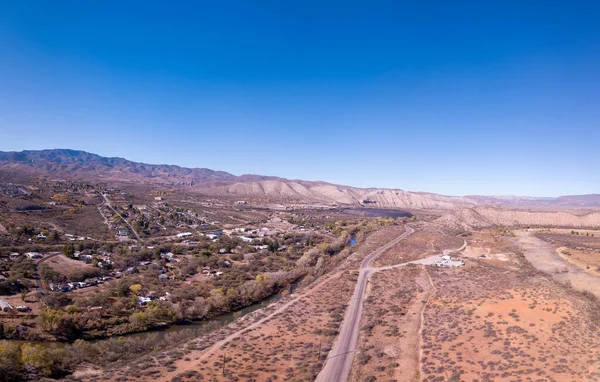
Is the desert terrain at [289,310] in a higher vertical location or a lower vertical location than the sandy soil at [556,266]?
lower

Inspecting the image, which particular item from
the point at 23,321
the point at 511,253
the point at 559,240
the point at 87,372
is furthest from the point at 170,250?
the point at 559,240

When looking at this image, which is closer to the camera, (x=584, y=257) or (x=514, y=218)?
(x=584, y=257)

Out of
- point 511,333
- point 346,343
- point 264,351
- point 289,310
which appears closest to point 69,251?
point 289,310

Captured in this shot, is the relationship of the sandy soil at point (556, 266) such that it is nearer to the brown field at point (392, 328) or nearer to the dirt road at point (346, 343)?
the brown field at point (392, 328)

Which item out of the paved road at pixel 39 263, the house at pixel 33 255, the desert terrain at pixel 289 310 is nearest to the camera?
the desert terrain at pixel 289 310

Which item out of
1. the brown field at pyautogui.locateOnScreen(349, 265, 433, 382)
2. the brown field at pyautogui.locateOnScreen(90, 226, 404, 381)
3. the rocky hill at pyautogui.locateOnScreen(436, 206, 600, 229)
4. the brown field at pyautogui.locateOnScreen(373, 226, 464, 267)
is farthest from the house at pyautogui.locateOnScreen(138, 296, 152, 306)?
the rocky hill at pyautogui.locateOnScreen(436, 206, 600, 229)

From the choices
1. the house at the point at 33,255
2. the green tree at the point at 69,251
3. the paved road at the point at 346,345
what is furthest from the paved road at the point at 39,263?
the paved road at the point at 346,345

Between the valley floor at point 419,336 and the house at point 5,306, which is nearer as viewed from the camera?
the valley floor at point 419,336

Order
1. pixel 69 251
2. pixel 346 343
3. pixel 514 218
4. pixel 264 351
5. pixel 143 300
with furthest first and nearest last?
pixel 514 218, pixel 69 251, pixel 143 300, pixel 346 343, pixel 264 351

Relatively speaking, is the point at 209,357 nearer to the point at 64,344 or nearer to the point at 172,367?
the point at 172,367

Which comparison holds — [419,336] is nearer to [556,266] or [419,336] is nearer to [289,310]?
[289,310]

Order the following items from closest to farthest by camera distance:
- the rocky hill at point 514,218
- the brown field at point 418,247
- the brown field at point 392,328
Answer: the brown field at point 392,328 → the brown field at point 418,247 → the rocky hill at point 514,218
